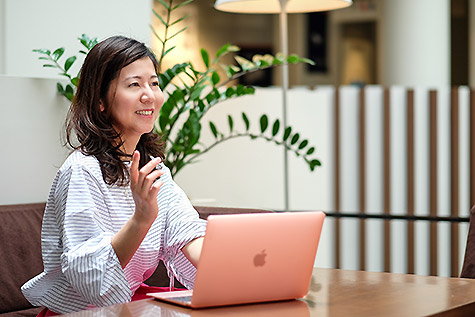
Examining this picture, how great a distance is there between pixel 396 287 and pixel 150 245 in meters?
0.59

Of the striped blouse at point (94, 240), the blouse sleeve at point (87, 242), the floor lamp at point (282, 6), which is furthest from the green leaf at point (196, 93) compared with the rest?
the blouse sleeve at point (87, 242)

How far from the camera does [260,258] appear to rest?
159cm

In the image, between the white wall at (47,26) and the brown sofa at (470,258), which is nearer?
the brown sofa at (470,258)

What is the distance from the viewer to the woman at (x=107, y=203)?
179cm

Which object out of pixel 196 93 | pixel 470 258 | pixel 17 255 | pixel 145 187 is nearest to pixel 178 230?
pixel 145 187

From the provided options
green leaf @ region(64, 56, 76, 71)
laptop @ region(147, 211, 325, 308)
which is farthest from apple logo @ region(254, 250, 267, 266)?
green leaf @ region(64, 56, 76, 71)

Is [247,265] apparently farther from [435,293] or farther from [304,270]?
[435,293]

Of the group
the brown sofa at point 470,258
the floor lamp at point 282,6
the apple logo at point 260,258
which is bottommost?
the brown sofa at point 470,258

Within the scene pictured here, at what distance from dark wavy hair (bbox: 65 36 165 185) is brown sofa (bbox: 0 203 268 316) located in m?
0.67

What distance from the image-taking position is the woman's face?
1.95 meters

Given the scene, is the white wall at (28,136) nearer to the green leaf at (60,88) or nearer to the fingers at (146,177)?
the green leaf at (60,88)

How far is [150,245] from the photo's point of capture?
198cm

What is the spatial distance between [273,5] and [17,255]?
1903 millimetres

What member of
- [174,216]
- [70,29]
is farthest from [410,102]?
[174,216]
